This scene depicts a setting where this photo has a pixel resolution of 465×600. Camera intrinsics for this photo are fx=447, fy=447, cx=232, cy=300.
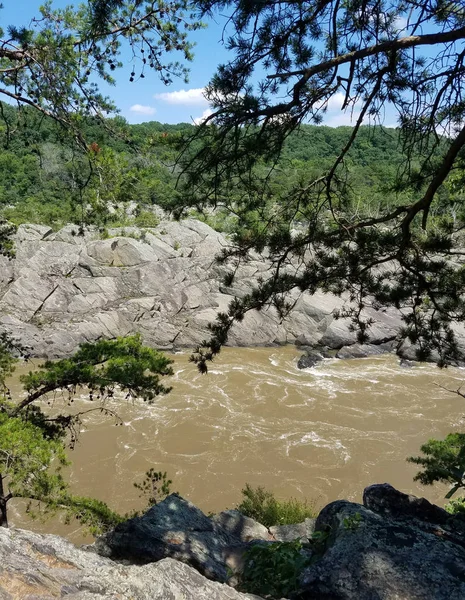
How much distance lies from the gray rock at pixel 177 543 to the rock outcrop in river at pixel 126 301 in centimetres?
1153

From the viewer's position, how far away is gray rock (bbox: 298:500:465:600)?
2.37m

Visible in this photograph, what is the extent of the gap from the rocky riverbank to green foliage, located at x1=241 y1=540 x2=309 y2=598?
0.04m

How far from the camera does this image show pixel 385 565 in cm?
254

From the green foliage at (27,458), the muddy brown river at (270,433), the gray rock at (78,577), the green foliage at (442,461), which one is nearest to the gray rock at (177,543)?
the green foliage at (27,458)

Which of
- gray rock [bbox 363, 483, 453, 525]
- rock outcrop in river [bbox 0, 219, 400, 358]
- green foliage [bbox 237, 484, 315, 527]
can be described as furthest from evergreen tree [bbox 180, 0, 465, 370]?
rock outcrop in river [bbox 0, 219, 400, 358]

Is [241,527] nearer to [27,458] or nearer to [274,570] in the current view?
[274,570]

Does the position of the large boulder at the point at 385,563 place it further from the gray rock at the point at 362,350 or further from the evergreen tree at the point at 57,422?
the gray rock at the point at 362,350

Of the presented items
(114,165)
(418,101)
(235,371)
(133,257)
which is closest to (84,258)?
(133,257)

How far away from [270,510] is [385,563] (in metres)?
5.05

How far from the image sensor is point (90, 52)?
3.71 meters

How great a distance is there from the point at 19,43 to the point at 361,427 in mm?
10772

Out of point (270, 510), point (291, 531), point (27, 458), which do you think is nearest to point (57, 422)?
point (27, 458)

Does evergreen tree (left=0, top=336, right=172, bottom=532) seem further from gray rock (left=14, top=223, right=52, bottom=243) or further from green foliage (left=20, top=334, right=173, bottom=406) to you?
gray rock (left=14, top=223, right=52, bottom=243)

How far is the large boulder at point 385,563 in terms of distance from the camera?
2.37 m
